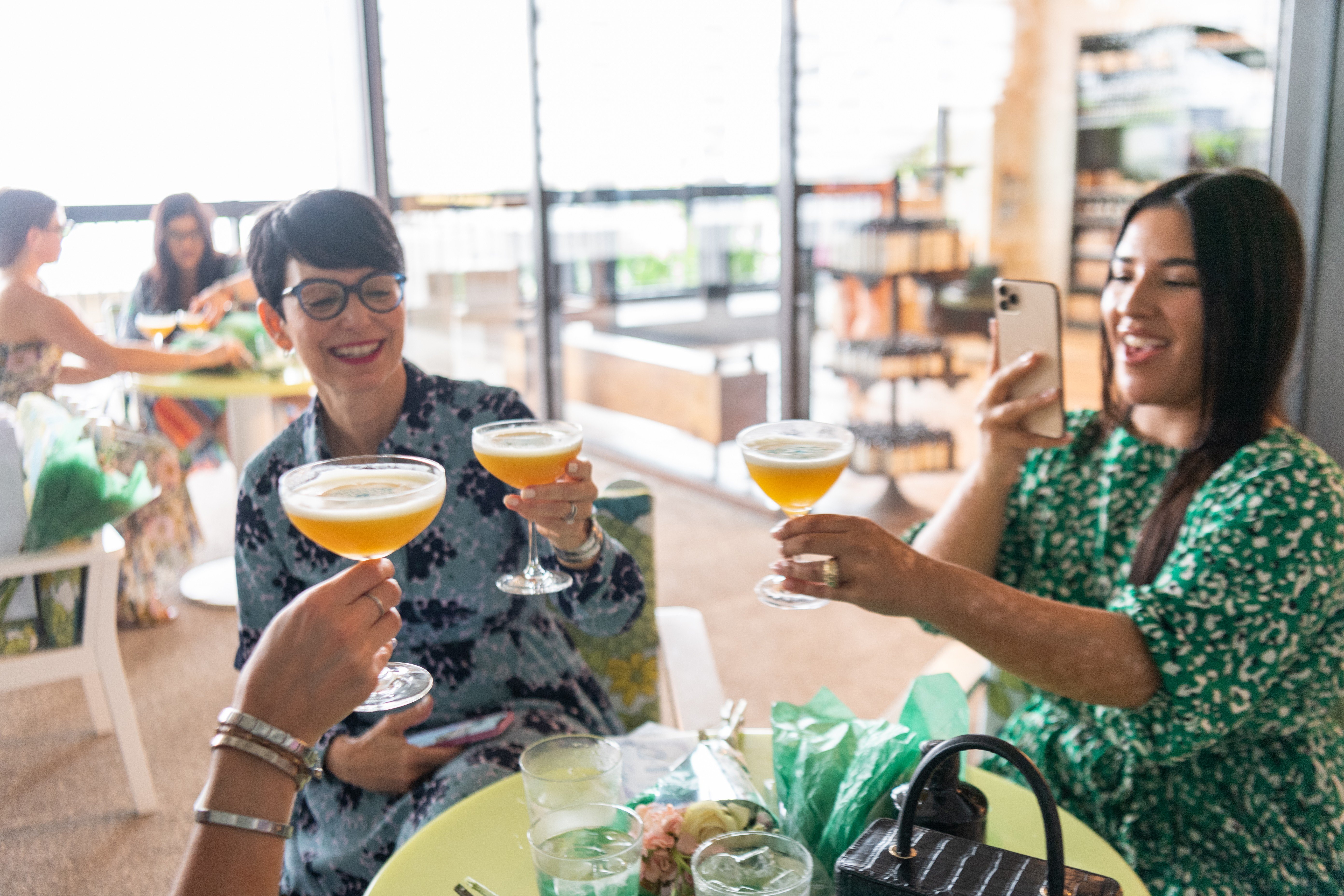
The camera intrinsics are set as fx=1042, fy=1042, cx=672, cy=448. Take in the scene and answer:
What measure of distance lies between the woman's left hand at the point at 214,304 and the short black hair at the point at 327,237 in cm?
286

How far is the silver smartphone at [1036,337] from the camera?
1.43 metres

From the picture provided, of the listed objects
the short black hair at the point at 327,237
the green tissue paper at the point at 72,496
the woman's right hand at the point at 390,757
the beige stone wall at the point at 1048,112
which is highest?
the beige stone wall at the point at 1048,112

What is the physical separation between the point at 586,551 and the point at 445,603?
10.9 inches

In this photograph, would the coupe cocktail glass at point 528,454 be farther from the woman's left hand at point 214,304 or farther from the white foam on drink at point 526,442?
the woman's left hand at point 214,304

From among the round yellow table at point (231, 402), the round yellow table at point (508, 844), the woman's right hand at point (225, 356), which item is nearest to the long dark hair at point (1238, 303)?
the round yellow table at point (508, 844)

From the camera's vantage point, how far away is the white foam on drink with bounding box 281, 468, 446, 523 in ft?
3.34

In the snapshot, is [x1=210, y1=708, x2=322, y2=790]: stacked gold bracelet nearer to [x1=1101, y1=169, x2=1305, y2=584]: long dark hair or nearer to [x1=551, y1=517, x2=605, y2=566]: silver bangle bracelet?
[x1=551, y1=517, x2=605, y2=566]: silver bangle bracelet

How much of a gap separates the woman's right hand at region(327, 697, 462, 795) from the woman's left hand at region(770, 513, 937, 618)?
0.61 m

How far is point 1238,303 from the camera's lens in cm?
136

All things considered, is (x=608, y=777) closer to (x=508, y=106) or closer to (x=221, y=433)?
(x=221, y=433)

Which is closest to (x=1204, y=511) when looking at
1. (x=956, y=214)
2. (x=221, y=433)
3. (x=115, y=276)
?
(x=956, y=214)

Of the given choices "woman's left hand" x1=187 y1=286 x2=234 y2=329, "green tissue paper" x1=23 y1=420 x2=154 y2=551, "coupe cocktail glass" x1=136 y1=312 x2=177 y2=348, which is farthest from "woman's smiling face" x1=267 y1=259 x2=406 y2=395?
"woman's left hand" x1=187 y1=286 x2=234 y2=329

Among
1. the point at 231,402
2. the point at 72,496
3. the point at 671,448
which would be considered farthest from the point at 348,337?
the point at 671,448

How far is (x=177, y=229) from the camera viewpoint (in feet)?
14.1
